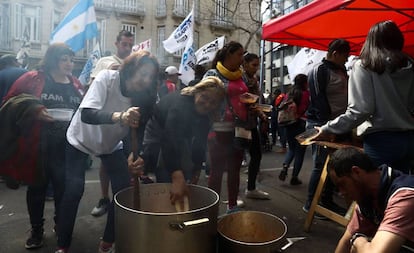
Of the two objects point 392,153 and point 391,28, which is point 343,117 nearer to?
point 392,153

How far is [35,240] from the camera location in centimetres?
256

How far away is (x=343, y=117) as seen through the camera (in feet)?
7.21

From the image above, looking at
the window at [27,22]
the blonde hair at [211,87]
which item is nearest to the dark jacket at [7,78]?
the blonde hair at [211,87]

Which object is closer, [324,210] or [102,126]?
[102,126]

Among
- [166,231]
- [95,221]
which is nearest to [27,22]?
[95,221]

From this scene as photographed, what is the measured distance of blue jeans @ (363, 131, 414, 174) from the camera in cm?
207

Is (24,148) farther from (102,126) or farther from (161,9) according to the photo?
(161,9)

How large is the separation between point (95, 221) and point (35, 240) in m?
0.64

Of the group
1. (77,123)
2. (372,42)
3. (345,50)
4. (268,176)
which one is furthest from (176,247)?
(268,176)

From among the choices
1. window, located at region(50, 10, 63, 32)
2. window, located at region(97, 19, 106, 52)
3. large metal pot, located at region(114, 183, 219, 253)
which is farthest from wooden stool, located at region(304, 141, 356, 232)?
window, located at region(50, 10, 63, 32)

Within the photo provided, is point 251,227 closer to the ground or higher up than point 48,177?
closer to the ground

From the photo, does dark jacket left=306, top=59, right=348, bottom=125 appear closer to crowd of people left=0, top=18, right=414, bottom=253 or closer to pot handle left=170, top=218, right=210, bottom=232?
crowd of people left=0, top=18, right=414, bottom=253

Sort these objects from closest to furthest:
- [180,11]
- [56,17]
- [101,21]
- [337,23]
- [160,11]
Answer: [337,23] < [101,21] < [160,11] < [56,17] < [180,11]

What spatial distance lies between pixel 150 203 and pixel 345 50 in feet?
7.48
